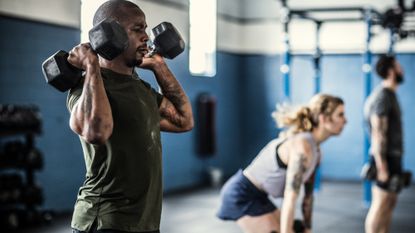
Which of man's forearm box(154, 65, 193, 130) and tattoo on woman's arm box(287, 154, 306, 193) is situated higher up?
man's forearm box(154, 65, 193, 130)

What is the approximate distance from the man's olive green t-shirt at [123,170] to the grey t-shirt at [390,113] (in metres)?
2.53

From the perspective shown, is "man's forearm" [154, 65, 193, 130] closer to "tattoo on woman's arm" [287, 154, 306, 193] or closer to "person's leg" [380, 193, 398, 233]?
"tattoo on woman's arm" [287, 154, 306, 193]

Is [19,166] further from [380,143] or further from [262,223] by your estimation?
[380,143]

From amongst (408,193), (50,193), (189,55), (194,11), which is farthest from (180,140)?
(408,193)

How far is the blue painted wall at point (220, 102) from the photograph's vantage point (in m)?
5.36

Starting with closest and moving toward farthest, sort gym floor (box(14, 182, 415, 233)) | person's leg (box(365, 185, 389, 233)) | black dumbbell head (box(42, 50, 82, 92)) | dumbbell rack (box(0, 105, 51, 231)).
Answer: black dumbbell head (box(42, 50, 82, 92)) < person's leg (box(365, 185, 389, 233)) < dumbbell rack (box(0, 105, 51, 231)) < gym floor (box(14, 182, 415, 233))

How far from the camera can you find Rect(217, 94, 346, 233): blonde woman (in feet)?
9.73

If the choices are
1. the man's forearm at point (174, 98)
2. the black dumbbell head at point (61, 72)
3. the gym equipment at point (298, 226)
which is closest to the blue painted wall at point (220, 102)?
the gym equipment at point (298, 226)

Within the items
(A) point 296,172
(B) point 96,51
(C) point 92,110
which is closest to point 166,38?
(B) point 96,51

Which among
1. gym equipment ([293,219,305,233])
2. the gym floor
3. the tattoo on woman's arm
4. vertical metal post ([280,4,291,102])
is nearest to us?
the tattoo on woman's arm

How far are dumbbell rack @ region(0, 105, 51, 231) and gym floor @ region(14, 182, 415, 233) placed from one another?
0.15 m

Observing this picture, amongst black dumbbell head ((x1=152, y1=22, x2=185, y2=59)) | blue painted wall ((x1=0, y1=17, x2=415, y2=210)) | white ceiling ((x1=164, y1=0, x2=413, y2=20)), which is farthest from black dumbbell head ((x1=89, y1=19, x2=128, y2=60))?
white ceiling ((x1=164, y1=0, x2=413, y2=20))

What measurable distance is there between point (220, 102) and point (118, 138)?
22.4 ft

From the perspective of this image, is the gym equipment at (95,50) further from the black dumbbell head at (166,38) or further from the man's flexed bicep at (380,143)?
the man's flexed bicep at (380,143)
